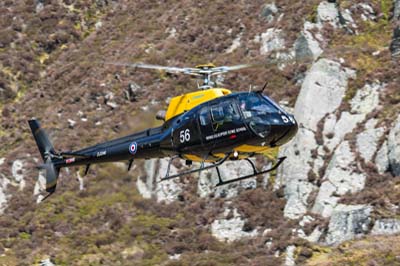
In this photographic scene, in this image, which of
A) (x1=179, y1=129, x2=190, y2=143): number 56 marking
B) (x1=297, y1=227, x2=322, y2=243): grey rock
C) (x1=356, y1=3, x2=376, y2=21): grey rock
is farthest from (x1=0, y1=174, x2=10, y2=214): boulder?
(x1=356, y1=3, x2=376, y2=21): grey rock

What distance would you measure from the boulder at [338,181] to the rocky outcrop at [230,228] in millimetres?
3562

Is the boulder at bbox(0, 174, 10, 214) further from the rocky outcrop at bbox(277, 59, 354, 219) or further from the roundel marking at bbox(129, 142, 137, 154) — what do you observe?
the roundel marking at bbox(129, 142, 137, 154)

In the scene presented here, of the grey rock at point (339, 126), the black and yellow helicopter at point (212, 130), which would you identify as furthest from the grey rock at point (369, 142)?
the black and yellow helicopter at point (212, 130)

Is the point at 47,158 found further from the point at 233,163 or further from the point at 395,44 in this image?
the point at 395,44

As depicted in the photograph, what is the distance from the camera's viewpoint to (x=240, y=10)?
53.6m

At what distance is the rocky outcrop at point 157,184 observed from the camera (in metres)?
32.5

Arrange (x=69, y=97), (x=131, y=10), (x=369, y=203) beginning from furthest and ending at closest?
1. (x=131, y=10)
2. (x=69, y=97)
3. (x=369, y=203)

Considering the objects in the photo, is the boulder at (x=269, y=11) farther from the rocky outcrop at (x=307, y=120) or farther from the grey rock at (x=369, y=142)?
the grey rock at (x=369, y=142)

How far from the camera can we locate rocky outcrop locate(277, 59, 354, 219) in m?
36.7

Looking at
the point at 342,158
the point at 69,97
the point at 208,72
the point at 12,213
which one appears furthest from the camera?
the point at 69,97

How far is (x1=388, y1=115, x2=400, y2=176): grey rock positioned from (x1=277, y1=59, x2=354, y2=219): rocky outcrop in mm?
4020

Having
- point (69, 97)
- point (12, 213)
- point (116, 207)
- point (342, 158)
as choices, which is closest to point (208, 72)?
point (116, 207)

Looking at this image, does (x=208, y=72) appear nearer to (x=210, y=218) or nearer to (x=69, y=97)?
(x=210, y=218)

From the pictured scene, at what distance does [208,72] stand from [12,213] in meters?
22.6
